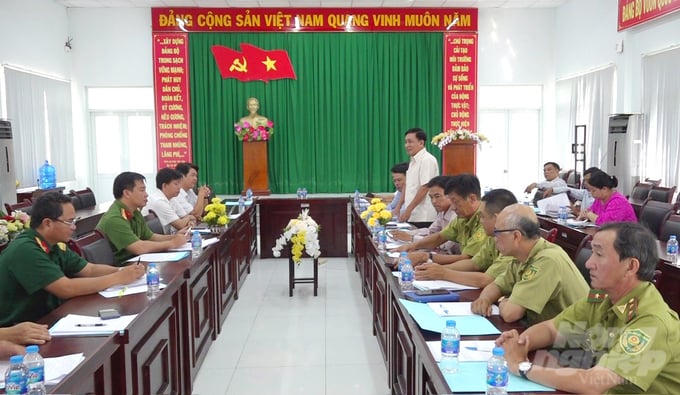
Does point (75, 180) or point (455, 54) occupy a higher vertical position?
point (455, 54)

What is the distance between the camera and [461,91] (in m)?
9.05

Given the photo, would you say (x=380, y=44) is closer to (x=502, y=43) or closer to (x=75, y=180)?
(x=502, y=43)

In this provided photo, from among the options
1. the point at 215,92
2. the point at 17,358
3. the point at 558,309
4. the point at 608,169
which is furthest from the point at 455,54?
the point at 17,358

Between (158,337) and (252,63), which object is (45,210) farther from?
(252,63)

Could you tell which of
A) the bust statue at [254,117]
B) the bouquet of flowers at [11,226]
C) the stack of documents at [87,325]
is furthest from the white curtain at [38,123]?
the stack of documents at [87,325]

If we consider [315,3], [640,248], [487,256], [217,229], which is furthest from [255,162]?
[640,248]

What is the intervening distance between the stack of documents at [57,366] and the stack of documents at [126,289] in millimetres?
761

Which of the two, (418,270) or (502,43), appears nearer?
(418,270)

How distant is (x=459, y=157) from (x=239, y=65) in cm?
416

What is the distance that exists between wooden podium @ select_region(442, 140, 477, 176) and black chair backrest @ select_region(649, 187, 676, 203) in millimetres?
1931

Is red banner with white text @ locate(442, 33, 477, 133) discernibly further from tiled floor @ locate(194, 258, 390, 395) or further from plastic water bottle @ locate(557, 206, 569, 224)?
tiled floor @ locate(194, 258, 390, 395)

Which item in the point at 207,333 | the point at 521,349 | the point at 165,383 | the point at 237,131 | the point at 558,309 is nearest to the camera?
the point at 521,349

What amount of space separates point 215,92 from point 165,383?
7022 mm

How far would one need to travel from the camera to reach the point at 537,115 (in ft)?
30.6
